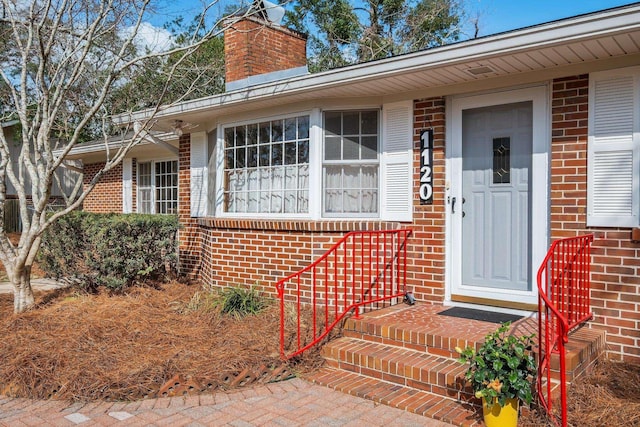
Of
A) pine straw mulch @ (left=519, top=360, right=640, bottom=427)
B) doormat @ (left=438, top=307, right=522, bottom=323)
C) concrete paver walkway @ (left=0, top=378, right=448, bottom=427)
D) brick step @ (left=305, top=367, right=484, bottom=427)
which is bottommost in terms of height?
concrete paver walkway @ (left=0, top=378, right=448, bottom=427)

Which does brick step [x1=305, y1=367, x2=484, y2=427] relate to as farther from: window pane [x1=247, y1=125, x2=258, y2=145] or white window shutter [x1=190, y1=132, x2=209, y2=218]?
white window shutter [x1=190, y1=132, x2=209, y2=218]

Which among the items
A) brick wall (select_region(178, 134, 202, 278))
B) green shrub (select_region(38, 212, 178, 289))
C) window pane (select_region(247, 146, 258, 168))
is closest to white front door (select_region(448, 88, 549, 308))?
window pane (select_region(247, 146, 258, 168))

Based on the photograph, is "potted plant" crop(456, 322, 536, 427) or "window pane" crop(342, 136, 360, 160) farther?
"window pane" crop(342, 136, 360, 160)

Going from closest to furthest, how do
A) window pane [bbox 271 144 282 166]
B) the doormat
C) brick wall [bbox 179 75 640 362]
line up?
1. brick wall [bbox 179 75 640 362]
2. the doormat
3. window pane [bbox 271 144 282 166]

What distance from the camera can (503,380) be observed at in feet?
10.4

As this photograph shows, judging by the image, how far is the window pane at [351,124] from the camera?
6.00 m

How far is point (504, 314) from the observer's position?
16.4 ft

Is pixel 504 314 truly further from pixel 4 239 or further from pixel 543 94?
pixel 4 239

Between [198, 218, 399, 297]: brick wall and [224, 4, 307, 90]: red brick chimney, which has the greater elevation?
[224, 4, 307, 90]: red brick chimney

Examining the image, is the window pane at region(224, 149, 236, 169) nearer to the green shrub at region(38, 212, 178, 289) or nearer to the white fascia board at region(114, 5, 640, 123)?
the white fascia board at region(114, 5, 640, 123)

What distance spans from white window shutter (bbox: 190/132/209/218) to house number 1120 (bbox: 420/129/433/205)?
140 inches

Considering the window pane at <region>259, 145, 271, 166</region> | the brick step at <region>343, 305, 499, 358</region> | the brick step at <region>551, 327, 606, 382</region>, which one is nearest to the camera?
the brick step at <region>551, 327, 606, 382</region>

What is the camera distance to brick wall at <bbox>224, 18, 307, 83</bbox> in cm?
730

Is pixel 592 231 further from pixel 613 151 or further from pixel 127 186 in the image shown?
pixel 127 186
